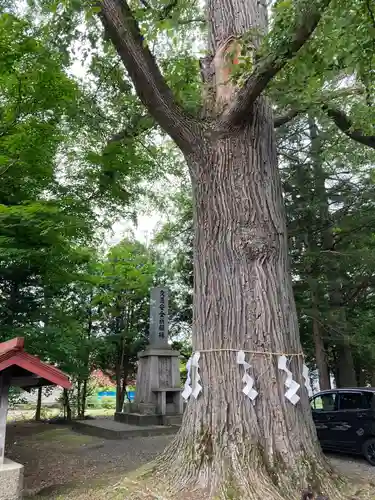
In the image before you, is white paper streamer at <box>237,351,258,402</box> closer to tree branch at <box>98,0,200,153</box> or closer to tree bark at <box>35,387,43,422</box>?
tree branch at <box>98,0,200,153</box>

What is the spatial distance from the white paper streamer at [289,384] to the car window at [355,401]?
4.15 meters

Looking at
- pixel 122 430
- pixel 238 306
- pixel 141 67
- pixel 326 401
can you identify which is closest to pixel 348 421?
pixel 326 401

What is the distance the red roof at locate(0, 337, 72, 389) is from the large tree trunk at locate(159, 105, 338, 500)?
140 cm

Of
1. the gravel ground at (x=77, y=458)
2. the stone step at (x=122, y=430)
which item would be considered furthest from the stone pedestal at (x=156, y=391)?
the gravel ground at (x=77, y=458)

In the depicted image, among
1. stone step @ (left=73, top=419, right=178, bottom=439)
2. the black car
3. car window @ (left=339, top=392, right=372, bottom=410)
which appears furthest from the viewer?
stone step @ (left=73, top=419, right=178, bottom=439)

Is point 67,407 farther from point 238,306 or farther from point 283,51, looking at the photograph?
point 283,51

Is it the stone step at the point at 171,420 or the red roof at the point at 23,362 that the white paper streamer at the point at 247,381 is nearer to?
the red roof at the point at 23,362

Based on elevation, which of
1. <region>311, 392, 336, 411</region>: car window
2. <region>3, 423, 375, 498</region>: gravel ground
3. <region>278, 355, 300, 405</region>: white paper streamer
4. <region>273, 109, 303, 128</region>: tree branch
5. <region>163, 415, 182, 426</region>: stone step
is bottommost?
<region>3, 423, 375, 498</region>: gravel ground

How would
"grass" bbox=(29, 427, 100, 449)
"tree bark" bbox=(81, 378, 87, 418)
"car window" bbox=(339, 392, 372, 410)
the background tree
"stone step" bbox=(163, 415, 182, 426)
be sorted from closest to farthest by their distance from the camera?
"car window" bbox=(339, 392, 372, 410), "grass" bbox=(29, 427, 100, 449), "stone step" bbox=(163, 415, 182, 426), the background tree, "tree bark" bbox=(81, 378, 87, 418)

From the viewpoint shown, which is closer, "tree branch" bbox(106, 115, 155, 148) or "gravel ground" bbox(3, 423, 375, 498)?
"gravel ground" bbox(3, 423, 375, 498)

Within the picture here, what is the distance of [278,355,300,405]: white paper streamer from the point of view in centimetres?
399

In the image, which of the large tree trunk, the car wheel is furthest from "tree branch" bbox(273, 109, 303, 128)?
the car wheel

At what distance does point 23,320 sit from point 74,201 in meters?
3.39

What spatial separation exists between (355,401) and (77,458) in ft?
17.0
